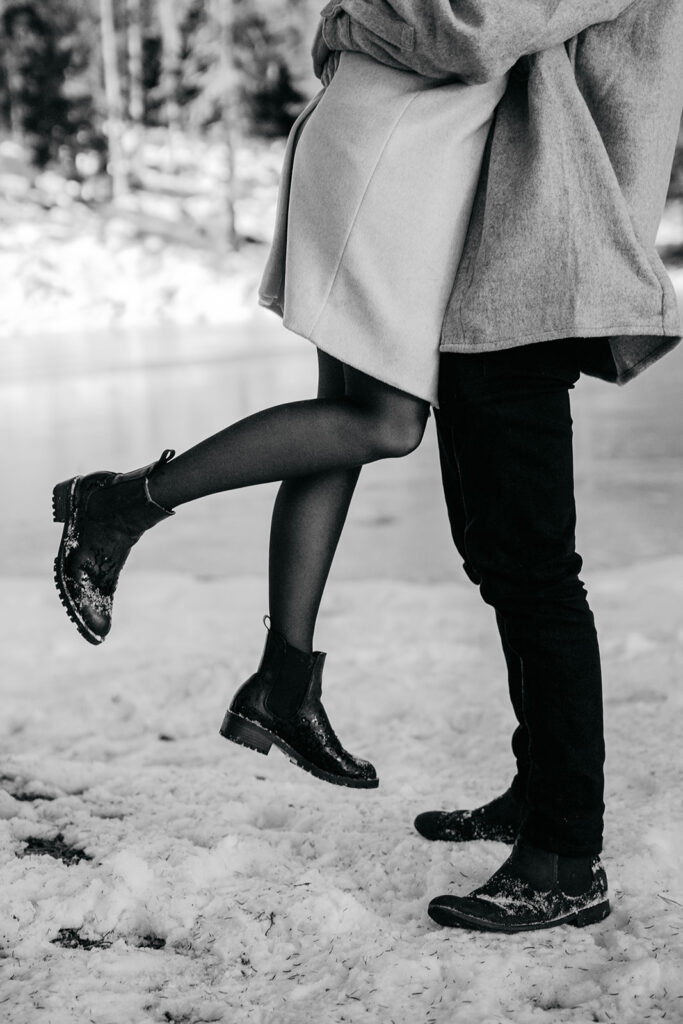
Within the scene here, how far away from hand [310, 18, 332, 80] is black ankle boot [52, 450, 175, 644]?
Answer: 0.73 metres

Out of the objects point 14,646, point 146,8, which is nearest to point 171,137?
point 146,8

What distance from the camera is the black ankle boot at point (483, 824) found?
1961 millimetres

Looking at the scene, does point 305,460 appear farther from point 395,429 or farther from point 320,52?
point 320,52

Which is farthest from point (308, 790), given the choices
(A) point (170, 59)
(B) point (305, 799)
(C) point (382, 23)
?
(A) point (170, 59)

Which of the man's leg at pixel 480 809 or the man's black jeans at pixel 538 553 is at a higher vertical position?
the man's black jeans at pixel 538 553

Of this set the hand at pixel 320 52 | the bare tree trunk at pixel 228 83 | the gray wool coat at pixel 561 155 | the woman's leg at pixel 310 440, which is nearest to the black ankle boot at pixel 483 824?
the woman's leg at pixel 310 440

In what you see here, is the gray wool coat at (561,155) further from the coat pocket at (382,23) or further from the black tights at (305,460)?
the black tights at (305,460)

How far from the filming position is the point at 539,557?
5.30 feet

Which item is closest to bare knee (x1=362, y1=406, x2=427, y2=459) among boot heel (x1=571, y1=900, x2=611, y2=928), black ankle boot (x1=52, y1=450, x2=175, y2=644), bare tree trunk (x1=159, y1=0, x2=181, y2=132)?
black ankle boot (x1=52, y1=450, x2=175, y2=644)

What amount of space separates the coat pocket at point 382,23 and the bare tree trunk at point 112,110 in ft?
86.3

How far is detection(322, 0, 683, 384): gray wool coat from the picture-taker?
154 centimetres

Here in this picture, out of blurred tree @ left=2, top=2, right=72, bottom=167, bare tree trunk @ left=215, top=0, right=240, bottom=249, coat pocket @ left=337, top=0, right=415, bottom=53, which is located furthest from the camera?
blurred tree @ left=2, top=2, right=72, bottom=167

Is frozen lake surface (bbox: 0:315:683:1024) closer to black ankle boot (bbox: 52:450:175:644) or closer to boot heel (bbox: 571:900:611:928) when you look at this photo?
boot heel (bbox: 571:900:611:928)

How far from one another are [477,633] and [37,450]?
4.18m
